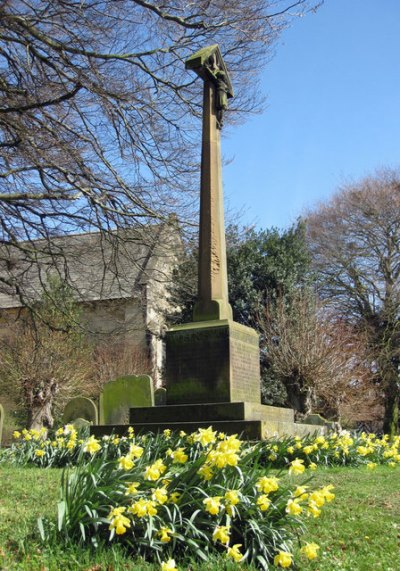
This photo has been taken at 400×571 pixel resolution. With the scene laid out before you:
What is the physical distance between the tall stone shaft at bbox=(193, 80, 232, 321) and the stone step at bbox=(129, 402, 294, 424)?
4.80 ft

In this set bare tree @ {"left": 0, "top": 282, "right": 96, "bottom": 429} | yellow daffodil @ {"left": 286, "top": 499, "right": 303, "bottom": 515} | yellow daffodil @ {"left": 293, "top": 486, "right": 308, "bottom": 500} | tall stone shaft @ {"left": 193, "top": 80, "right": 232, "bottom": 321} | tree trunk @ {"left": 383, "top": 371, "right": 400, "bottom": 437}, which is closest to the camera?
yellow daffodil @ {"left": 286, "top": 499, "right": 303, "bottom": 515}

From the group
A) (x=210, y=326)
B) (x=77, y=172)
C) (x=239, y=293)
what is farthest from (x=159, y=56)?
(x=239, y=293)

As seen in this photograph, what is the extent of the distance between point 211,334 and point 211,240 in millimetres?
1595

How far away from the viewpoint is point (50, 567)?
324cm

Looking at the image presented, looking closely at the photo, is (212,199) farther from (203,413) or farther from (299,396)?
(299,396)

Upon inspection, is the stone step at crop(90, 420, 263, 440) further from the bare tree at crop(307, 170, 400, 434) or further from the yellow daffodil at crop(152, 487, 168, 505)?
the bare tree at crop(307, 170, 400, 434)

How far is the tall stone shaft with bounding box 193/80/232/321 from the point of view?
9.12 meters

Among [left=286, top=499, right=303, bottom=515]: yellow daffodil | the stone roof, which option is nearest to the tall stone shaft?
the stone roof

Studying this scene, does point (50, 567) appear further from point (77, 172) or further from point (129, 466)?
point (77, 172)

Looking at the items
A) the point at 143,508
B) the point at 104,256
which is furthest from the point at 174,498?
the point at 104,256

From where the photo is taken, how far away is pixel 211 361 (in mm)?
8594

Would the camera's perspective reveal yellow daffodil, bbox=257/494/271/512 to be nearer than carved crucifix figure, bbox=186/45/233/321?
Yes

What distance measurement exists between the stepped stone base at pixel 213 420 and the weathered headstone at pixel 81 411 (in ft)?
16.8

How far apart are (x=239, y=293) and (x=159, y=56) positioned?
1405 centimetres
